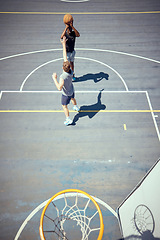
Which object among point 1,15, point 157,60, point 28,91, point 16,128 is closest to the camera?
point 16,128

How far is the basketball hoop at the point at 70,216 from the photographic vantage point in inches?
164

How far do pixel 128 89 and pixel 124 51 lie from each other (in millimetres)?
2172

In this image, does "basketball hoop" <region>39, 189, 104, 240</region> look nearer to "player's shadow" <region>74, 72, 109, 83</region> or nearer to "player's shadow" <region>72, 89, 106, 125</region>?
"player's shadow" <region>72, 89, 106, 125</region>

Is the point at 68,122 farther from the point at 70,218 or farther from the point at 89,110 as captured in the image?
the point at 70,218

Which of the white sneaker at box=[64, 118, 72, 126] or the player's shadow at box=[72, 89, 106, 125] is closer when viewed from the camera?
the white sneaker at box=[64, 118, 72, 126]

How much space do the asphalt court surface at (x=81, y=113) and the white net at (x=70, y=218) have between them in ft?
0.87

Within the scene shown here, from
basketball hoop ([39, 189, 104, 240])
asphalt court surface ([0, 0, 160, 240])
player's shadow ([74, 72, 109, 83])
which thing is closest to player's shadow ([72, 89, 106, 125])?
asphalt court surface ([0, 0, 160, 240])

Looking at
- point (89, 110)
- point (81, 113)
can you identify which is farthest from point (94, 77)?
point (81, 113)

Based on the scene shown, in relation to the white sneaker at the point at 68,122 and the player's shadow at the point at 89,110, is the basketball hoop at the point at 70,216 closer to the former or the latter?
the white sneaker at the point at 68,122

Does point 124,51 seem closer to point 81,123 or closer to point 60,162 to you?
point 81,123

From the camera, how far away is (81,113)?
19.6 feet

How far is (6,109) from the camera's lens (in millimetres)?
6109

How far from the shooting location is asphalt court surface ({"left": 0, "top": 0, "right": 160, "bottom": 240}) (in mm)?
4738

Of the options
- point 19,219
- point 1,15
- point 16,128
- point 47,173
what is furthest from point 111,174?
point 1,15
